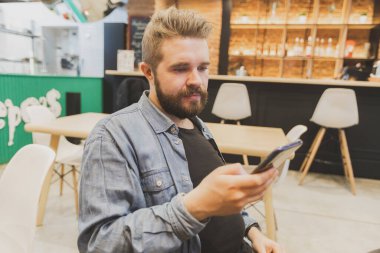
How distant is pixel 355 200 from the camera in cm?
309

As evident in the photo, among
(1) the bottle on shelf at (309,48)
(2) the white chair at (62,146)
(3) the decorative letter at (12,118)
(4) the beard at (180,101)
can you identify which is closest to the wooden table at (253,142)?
(4) the beard at (180,101)

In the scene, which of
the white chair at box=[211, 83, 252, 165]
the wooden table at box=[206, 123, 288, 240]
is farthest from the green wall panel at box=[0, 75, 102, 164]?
the wooden table at box=[206, 123, 288, 240]

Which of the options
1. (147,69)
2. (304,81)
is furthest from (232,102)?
(147,69)

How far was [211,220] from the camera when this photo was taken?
95cm

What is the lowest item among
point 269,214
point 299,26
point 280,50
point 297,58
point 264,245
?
point 269,214

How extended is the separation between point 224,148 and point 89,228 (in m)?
1.25

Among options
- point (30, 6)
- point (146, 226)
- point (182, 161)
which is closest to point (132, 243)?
point (146, 226)

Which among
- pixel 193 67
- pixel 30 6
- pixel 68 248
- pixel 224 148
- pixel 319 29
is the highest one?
pixel 30 6

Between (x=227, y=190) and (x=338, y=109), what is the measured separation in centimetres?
308

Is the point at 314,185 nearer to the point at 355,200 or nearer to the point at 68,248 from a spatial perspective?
the point at 355,200

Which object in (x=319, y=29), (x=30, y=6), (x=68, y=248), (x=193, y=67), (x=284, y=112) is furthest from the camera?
(x=30, y=6)

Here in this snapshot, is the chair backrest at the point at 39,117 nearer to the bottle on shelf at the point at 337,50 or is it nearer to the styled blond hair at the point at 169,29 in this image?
the styled blond hair at the point at 169,29

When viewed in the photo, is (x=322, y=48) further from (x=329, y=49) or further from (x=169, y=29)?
(x=169, y=29)

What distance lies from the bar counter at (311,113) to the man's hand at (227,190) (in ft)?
10.4
